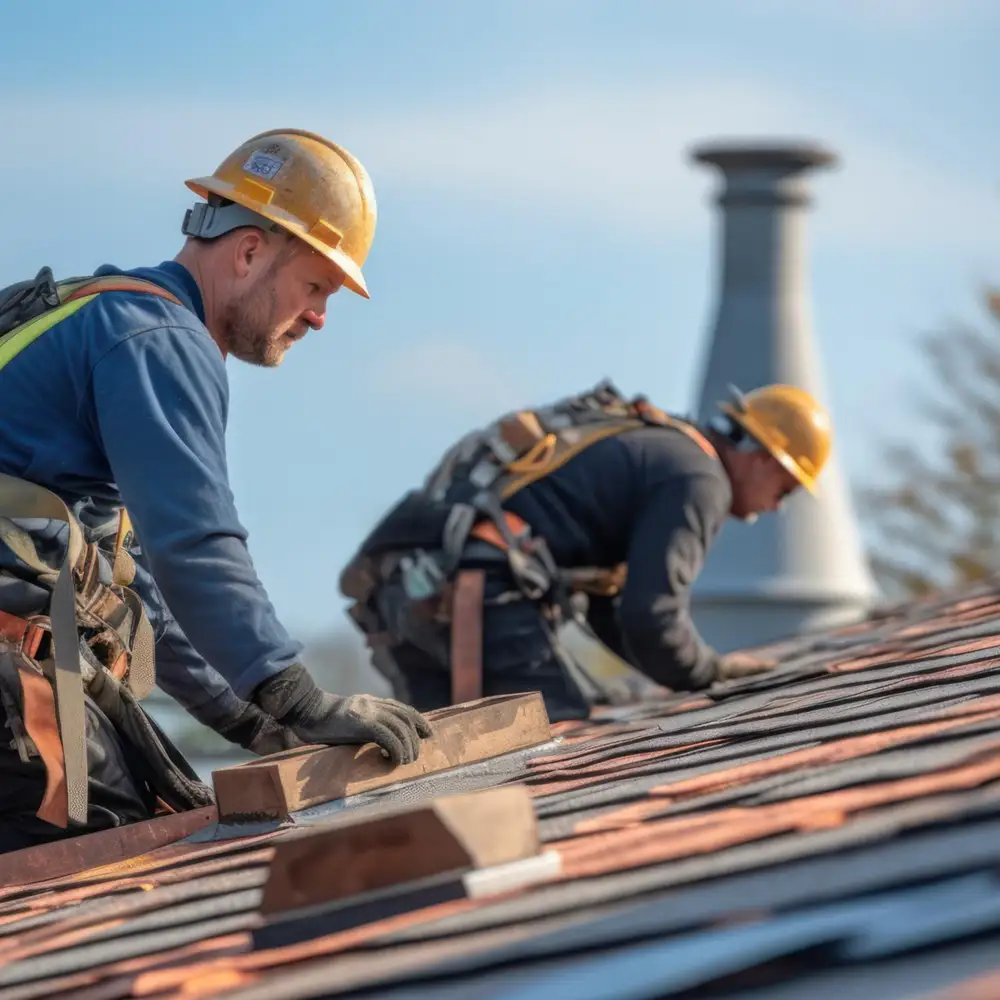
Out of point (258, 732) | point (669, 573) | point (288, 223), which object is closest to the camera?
point (288, 223)

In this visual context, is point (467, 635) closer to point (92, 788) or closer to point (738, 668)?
point (738, 668)

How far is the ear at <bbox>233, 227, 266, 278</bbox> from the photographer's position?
4.03 m

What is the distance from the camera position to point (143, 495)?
351cm

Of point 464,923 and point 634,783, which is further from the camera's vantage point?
point 634,783

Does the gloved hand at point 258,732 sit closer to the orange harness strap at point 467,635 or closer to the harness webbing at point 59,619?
the harness webbing at point 59,619

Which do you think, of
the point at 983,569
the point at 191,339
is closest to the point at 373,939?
the point at 191,339

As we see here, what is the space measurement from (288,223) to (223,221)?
147mm

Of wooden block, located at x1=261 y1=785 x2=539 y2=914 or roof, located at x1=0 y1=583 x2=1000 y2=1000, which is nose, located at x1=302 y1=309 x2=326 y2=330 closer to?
roof, located at x1=0 y1=583 x2=1000 y2=1000

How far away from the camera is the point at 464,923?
2.11 meters

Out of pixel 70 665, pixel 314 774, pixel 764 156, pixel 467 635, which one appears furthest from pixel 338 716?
pixel 764 156

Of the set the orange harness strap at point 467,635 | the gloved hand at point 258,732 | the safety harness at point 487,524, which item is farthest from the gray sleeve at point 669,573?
the gloved hand at point 258,732

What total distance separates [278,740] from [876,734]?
82.5 inches

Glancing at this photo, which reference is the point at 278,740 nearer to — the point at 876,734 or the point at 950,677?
the point at 950,677

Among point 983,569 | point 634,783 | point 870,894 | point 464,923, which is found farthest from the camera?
point 983,569
